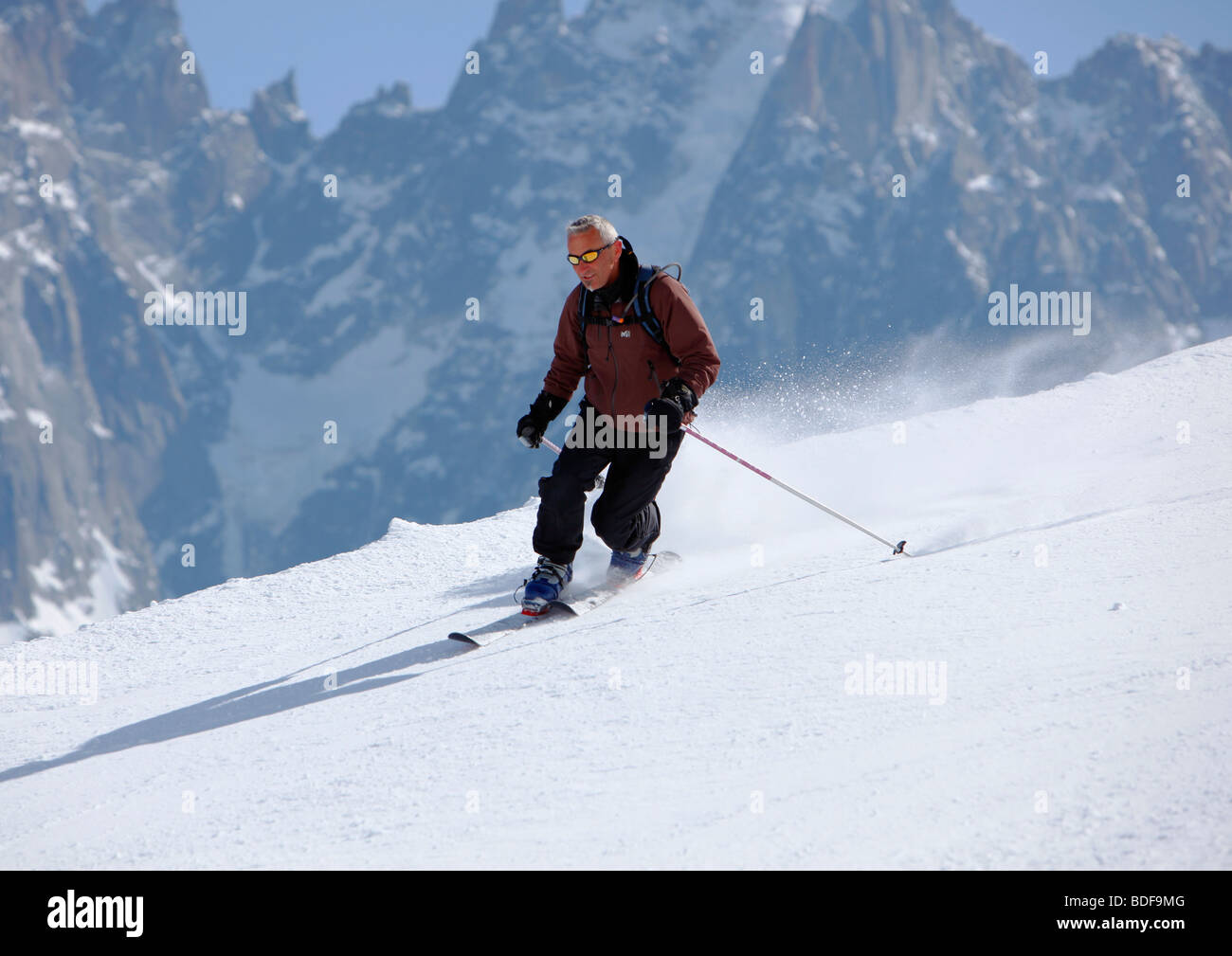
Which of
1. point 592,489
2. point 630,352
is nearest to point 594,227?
point 630,352

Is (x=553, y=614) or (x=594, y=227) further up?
(x=594, y=227)

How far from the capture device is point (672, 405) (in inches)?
227

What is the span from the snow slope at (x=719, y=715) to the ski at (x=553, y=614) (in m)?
0.14

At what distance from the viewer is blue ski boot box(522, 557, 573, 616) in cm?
A: 605

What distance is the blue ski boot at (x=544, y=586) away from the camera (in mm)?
6051

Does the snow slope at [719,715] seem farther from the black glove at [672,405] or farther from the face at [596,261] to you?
the face at [596,261]

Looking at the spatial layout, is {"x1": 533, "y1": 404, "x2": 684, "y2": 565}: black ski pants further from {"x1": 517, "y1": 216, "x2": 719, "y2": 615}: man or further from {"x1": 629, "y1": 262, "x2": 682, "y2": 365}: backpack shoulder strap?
{"x1": 629, "y1": 262, "x2": 682, "y2": 365}: backpack shoulder strap

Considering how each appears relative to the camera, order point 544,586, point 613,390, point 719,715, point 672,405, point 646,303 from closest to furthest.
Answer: point 719,715 → point 672,405 → point 646,303 → point 544,586 → point 613,390

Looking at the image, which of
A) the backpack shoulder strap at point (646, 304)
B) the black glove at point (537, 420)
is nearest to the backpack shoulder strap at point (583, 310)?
the backpack shoulder strap at point (646, 304)

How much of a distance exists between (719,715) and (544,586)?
2.39 m

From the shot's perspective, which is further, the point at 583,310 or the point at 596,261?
the point at 583,310

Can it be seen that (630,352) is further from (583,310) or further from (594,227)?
(594,227)

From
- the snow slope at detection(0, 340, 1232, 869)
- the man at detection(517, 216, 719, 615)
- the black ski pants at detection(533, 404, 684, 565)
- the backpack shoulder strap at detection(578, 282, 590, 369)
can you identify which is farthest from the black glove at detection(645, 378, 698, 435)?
the snow slope at detection(0, 340, 1232, 869)
